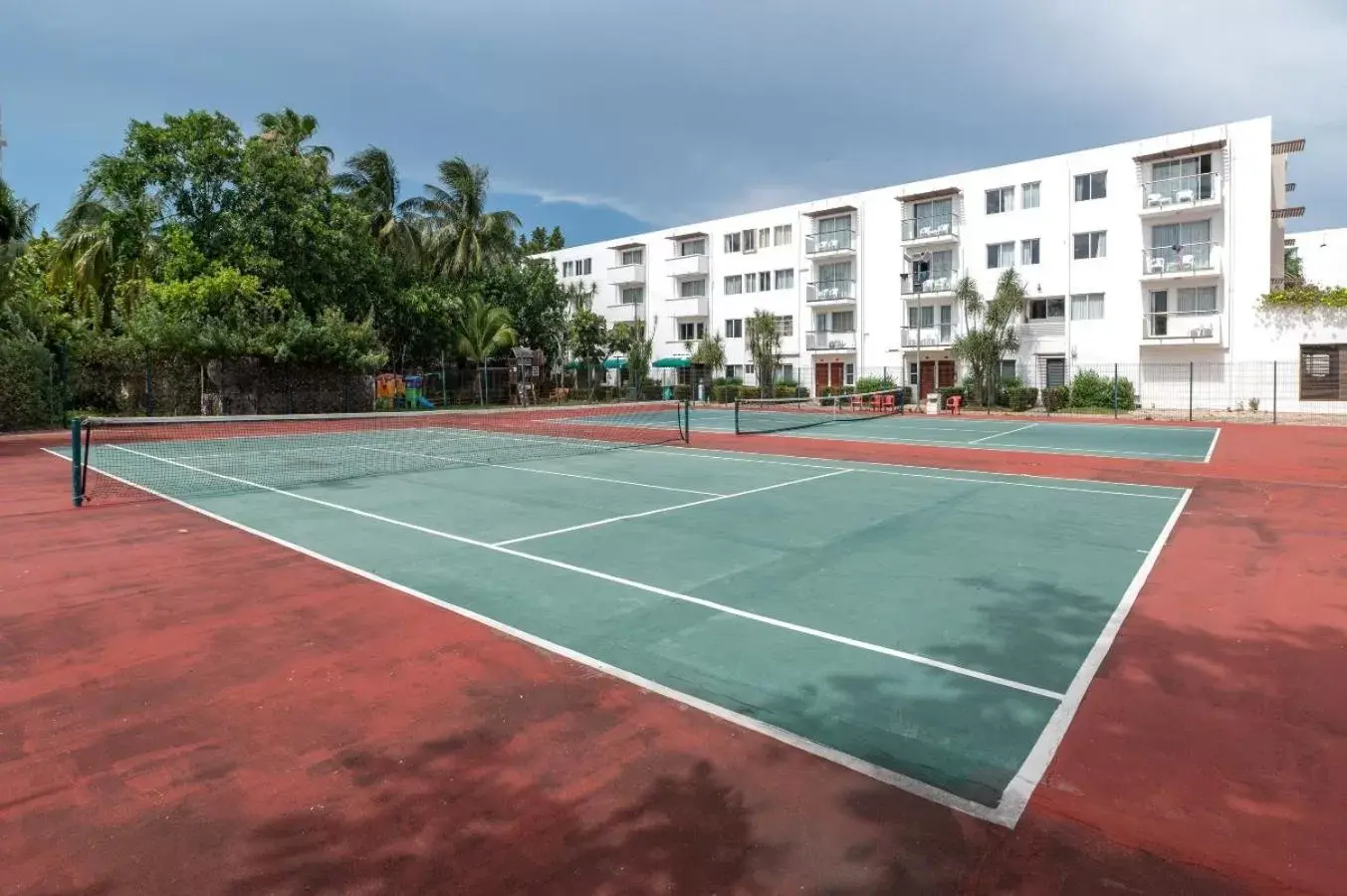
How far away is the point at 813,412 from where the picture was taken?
139ft

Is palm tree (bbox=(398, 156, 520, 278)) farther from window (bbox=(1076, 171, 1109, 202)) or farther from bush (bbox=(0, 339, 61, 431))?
window (bbox=(1076, 171, 1109, 202))

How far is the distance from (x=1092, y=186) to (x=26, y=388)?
49323 mm

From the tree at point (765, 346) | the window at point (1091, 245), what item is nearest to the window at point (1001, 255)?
the window at point (1091, 245)

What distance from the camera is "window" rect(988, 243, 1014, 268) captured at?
46.2 meters

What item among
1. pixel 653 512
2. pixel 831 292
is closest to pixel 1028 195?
pixel 831 292

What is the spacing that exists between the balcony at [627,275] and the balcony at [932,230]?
882 inches

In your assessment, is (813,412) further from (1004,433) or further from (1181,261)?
(1181,261)

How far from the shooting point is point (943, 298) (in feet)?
160

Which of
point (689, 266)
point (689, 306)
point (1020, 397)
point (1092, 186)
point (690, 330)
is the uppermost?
point (1092, 186)

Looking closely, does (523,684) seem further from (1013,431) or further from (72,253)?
(72,253)

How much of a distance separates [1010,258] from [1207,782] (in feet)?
152

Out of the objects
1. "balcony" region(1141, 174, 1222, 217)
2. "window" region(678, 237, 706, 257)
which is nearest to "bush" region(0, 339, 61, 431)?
"window" region(678, 237, 706, 257)

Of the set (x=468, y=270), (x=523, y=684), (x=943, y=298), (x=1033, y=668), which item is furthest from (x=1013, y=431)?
(x=468, y=270)

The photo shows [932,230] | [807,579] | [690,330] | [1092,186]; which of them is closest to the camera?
[807,579]
